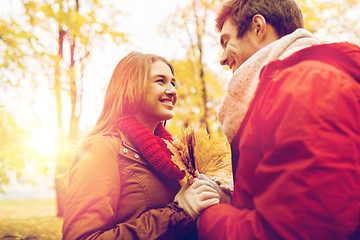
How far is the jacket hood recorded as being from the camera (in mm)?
999

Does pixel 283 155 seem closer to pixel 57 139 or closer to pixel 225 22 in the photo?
pixel 225 22

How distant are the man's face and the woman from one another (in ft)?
1.81

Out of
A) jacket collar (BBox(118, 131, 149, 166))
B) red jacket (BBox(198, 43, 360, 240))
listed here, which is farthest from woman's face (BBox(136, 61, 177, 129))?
red jacket (BBox(198, 43, 360, 240))

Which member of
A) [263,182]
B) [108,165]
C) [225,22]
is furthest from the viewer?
[225,22]

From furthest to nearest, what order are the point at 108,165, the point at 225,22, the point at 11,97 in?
the point at 11,97
the point at 225,22
the point at 108,165

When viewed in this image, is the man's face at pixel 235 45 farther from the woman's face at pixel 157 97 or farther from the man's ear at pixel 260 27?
the woman's face at pixel 157 97

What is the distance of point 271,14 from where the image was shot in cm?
166

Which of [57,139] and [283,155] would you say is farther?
[57,139]

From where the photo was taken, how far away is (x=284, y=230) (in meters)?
0.81

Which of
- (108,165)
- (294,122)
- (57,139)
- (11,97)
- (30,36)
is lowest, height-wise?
(57,139)

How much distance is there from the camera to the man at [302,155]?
0.79m

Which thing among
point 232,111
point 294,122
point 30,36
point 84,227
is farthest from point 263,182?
point 30,36

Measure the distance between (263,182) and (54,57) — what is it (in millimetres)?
4733

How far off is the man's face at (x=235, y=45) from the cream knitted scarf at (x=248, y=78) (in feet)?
1.27
